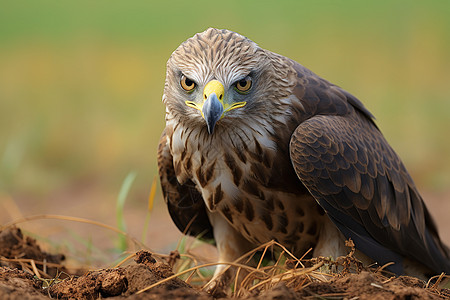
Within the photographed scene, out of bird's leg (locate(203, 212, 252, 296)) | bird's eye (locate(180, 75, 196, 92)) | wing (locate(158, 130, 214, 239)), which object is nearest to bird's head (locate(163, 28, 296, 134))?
bird's eye (locate(180, 75, 196, 92))

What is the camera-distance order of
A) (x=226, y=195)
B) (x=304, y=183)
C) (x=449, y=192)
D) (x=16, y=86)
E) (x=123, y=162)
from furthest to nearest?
(x=16, y=86) → (x=123, y=162) → (x=449, y=192) → (x=226, y=195) → (x=304, y=183)

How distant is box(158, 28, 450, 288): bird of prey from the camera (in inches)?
125

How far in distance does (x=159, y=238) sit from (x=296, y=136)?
351cm

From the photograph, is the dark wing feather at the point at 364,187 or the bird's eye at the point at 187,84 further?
the dark wing feather at the point at 364,187

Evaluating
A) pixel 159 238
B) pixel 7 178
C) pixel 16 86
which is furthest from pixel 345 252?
pixel 16 86

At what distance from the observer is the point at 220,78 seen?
10.0 feet

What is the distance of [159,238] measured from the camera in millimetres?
6465

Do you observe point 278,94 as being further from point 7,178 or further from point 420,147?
point 420,147

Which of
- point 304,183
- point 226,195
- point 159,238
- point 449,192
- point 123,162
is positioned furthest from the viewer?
point 123,162

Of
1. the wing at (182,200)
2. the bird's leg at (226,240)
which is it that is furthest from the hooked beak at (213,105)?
the bird's leg at (226,240)

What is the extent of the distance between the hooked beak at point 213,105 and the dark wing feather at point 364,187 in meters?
0.54

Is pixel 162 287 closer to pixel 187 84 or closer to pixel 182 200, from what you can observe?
pixel 187 84

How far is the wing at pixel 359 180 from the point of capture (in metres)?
3.28

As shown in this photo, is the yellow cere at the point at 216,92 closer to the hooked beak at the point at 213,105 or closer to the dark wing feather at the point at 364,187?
the hooked beak at the point at 213,105
